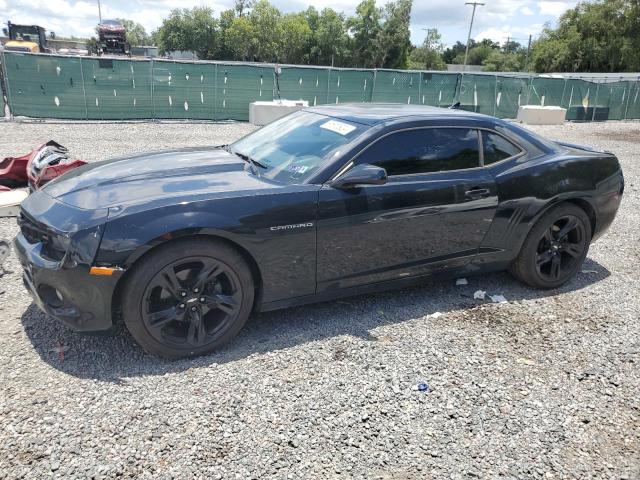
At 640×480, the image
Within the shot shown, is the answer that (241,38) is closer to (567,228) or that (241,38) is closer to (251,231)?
(567,228)

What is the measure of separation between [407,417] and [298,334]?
1.07m

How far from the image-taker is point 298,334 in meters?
3.61

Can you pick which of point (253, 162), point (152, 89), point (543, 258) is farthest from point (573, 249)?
point (152, 89)

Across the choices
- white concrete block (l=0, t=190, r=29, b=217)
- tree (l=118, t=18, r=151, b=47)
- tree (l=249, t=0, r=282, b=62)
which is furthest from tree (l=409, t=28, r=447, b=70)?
white concrete block (l=0, t=190, r=29, b=217)

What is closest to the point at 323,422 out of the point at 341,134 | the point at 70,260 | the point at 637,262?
the point at 70,260

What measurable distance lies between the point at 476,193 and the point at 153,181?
2429 millimetres

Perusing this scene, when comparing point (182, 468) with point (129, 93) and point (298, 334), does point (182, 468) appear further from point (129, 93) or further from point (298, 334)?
point (129, 93)

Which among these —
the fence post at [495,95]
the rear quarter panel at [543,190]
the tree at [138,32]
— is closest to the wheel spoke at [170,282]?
the rear quarter panel at [543,190]

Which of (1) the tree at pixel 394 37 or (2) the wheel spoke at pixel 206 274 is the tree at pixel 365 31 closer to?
(1) the tree at pixel 394 37

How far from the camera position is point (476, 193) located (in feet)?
13.0

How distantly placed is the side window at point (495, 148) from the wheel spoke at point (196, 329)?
101 inches

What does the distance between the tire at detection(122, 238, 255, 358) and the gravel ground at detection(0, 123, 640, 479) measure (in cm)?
16

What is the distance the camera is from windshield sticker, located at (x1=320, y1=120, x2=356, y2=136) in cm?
377

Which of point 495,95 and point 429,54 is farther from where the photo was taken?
point 429,54
